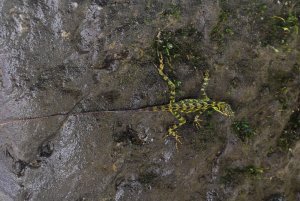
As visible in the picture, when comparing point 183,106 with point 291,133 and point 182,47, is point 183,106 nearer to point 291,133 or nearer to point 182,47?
point 182,47

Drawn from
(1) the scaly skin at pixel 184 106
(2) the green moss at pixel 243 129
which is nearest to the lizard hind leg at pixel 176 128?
(1) the scaly skin at pixel 184 106

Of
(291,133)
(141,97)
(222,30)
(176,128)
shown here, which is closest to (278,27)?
(222,30)

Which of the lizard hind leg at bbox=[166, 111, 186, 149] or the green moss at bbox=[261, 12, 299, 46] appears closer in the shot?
the lizard hind leg at bbox=[166, 111, 186, 149]

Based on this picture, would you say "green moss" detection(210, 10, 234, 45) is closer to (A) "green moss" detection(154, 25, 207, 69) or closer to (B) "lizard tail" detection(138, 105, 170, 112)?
(A) "green moss" detection(154, 25, 207, 69)

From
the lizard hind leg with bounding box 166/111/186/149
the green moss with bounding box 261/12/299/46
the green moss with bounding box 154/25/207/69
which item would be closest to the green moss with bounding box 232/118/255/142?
the lizard hind leg with bounding box 166/111/186/149

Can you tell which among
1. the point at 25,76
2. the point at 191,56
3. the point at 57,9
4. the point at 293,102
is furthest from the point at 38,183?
the point at 293,102

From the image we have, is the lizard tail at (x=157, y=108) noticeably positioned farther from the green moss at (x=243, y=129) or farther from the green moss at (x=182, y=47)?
the green moss at (x=243, y=129)
